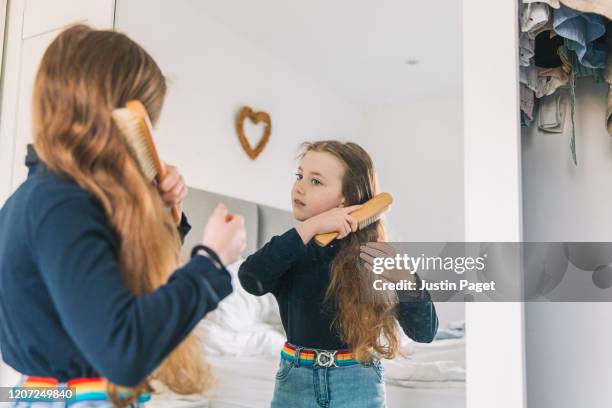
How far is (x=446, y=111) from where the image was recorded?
1297 millimetres

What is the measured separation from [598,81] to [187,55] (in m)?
1.02

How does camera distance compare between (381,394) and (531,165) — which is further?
(531,165)

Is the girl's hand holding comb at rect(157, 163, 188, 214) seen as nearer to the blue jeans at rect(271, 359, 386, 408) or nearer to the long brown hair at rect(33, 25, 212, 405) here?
the long brown hair at rect(33, 25, 212, 405)

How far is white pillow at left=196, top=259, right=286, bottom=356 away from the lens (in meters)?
1.28

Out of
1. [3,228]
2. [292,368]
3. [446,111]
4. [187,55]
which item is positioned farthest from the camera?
[187,55]

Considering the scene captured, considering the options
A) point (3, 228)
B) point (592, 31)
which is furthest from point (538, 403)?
point (3, 228)

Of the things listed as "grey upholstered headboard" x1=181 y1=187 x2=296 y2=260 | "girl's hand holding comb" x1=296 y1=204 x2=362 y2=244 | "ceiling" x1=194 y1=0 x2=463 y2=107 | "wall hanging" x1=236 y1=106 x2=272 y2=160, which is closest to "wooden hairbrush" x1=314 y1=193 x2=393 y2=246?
"girl's hand holding comb" x1=296 y1=204 x2=362 y2=244

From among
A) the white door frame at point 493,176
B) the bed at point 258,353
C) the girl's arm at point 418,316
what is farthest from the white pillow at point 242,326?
the white door frame at point 493,176

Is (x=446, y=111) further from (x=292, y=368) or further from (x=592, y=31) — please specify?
(x=292, y=368)

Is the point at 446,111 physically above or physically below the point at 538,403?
above

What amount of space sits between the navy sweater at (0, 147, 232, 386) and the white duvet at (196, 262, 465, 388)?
1.84 ft

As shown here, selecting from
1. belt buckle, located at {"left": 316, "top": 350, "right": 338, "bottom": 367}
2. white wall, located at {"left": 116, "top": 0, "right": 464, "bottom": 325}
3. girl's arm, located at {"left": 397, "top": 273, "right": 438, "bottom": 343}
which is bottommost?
belt buckle, located at {"left": 316, "top": 350, "right": 338, "bottom": 367}

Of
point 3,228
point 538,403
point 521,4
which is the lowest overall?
point 538,403

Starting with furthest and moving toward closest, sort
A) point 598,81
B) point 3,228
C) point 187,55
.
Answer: point 187,55, point 598,81, point 3,228
